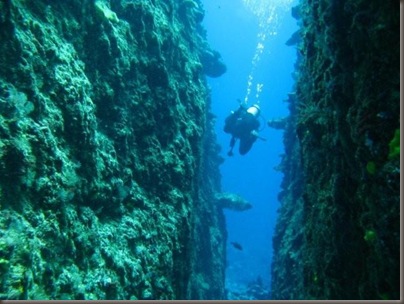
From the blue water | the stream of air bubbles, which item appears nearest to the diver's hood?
the stream of air bubbles

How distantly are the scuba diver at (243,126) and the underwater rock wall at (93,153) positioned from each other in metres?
5.48

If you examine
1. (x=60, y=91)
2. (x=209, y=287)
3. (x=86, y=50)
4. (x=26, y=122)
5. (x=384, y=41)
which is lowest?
(x=209, y=287)

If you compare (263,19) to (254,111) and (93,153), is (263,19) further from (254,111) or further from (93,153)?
(93,153)

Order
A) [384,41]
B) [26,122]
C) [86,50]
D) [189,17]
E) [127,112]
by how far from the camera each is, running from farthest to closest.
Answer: [189,17] < [127,112] < [86,50] < [26,122] < [384,41]

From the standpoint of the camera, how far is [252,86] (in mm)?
159125

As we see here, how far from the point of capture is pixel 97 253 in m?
4.48

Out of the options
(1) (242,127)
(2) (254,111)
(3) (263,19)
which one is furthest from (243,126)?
(3) (263,19)

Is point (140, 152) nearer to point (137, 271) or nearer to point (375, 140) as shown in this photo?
point (137, 271)

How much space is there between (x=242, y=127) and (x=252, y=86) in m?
149

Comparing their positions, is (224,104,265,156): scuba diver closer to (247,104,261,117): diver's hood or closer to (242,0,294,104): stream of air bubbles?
(247,104,261,117): diver's hood

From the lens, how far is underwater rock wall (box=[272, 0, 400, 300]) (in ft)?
9.15

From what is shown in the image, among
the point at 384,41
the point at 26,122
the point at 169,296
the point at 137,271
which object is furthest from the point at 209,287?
the point at 384,41

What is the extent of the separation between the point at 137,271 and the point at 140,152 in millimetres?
2140

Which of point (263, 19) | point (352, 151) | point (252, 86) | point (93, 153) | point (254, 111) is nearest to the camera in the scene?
point (352, 151)
